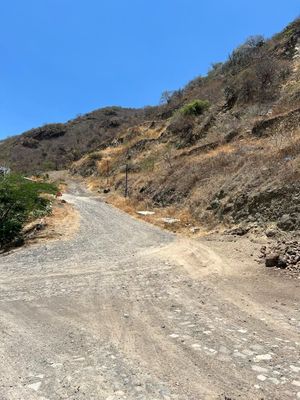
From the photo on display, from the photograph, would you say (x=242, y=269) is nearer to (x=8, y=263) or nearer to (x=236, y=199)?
(x=236, y=199)

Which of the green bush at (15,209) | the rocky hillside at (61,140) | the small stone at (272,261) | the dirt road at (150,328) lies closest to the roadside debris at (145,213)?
the green bush at (15,209)

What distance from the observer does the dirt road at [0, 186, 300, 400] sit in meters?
4.79

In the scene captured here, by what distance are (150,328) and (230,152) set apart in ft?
56.8

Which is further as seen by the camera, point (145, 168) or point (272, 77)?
point (145, 168)

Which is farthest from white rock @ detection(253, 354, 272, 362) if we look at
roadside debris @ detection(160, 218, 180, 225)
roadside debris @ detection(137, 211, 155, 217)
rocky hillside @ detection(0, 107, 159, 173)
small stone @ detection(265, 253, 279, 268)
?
rocky hillside @ detection(0, 107, 159, 173)

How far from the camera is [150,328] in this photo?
6.70 m

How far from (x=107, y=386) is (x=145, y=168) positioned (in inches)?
1231

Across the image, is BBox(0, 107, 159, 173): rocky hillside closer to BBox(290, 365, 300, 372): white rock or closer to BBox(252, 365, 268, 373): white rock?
BBox(252, 365, 268, 373): white rock

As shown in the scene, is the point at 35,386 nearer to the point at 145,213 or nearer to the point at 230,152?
the point at 145,213

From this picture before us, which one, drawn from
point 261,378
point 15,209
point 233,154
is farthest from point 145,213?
point 261,378

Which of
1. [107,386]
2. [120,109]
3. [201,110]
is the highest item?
[120,109]

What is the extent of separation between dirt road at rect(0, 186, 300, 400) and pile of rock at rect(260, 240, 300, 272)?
40 centimetres

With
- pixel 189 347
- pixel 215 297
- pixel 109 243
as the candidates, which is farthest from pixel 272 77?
pixel 189 347

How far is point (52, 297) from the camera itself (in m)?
8.99
